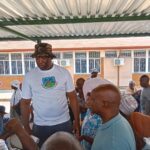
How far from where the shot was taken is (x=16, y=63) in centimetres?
2258

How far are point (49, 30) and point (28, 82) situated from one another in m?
2.60

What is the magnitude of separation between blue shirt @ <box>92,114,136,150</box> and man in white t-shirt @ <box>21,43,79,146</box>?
1321mm

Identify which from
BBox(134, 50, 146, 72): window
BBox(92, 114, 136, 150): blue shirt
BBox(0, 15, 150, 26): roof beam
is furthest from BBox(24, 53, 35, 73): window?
BBox(92, 114, 136, 150): blue shirt

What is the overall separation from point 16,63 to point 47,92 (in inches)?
784

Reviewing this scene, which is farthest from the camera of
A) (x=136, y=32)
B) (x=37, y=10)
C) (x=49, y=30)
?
(x=136, y=32)

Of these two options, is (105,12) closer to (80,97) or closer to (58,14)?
(58,14)

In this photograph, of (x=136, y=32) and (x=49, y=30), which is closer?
(x=49, y=30)

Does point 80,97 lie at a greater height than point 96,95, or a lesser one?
lesser

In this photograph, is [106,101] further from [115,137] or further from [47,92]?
[47,92]

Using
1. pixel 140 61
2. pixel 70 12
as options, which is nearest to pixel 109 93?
pixel 70 12

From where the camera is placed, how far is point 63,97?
3.25m

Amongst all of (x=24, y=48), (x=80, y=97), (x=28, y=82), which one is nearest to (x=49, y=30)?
(x=80, y=97)

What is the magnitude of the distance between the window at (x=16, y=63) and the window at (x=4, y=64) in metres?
0.44

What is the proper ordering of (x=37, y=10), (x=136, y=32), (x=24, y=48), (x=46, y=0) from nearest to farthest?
(x=46, y=0) → (x=37, y=10) → (x=136, y=32) → (x=24, y=48)
